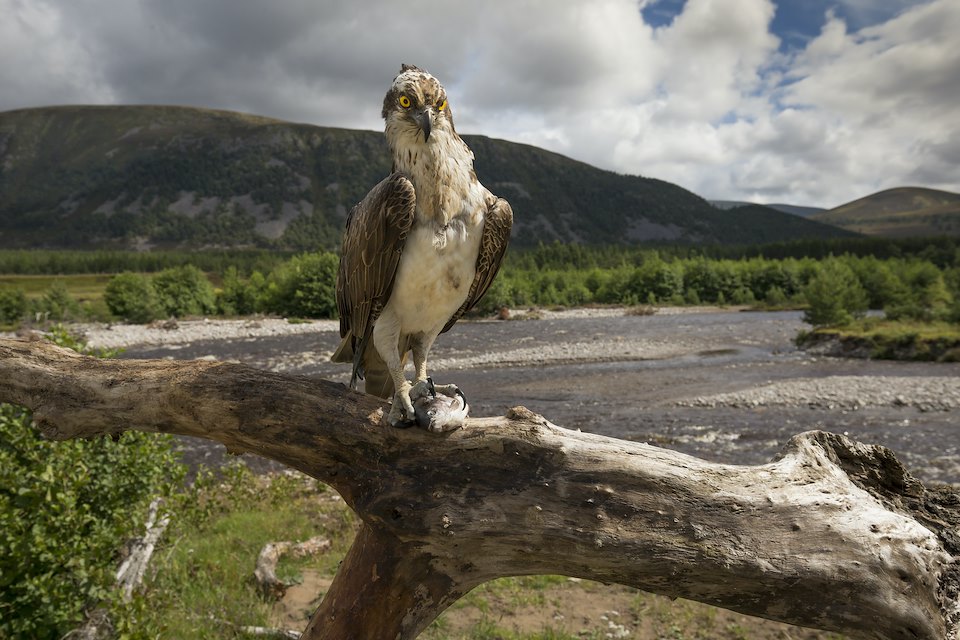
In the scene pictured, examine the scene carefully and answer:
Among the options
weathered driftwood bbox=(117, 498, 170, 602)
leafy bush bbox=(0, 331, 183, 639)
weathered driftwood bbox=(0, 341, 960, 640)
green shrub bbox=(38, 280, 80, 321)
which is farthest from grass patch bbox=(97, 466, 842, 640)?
green shrub bbox=(38, 280, 80, 321)

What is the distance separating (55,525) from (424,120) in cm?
418

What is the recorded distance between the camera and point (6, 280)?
3509 inches

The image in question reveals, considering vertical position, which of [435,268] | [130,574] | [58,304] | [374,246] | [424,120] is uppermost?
[424,120]

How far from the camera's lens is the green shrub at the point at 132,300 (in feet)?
168

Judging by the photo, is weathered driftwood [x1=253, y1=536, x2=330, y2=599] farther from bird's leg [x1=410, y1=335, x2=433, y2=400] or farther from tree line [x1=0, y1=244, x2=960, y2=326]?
tree line [x1=0, y1=244, x2=960, y2=326]

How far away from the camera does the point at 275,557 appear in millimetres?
7238

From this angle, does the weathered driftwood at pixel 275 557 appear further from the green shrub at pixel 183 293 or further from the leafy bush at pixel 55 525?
the green shrub at pixel 183 293

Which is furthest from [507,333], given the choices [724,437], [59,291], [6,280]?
[6,280]

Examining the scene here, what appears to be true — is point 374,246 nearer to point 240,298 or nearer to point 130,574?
point 130,574

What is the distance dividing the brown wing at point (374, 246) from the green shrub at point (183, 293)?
192 feet

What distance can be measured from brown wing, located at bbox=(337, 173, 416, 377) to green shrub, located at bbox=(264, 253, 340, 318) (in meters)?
51.1

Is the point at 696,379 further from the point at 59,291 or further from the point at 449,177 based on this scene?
the point at 59,291

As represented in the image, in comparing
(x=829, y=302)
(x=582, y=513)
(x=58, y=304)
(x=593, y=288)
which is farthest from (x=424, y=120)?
(x=593, y=288)

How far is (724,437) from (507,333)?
26.7m
